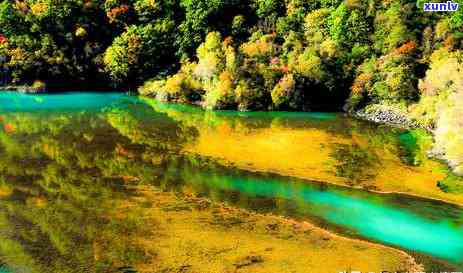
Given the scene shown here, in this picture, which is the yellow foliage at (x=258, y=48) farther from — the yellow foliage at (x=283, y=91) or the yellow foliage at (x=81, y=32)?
the yellow foliage at (x=81, y=32)

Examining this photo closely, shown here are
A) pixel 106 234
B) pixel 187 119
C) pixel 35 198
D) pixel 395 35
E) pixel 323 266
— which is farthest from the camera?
pixel 395 35

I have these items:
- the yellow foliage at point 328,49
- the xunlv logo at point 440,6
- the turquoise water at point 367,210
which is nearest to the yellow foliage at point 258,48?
the yellow foliage at point 328,49

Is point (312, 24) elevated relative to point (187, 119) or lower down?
elevated

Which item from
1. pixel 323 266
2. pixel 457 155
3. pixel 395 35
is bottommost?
pixel 323 266

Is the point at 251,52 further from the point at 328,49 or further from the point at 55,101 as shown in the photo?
the point at 55,101

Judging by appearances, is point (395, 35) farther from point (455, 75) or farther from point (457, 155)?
point (457, 155)

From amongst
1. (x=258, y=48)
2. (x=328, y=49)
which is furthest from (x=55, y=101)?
(x=328, y=49)

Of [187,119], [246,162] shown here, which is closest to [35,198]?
[246,162]
